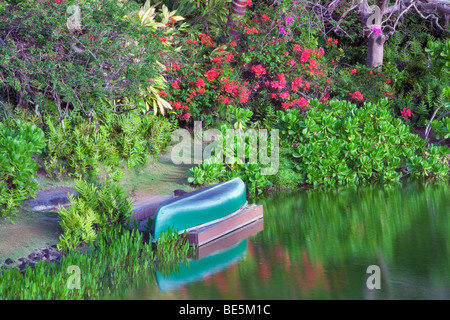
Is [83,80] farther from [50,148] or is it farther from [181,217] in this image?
[181,217]

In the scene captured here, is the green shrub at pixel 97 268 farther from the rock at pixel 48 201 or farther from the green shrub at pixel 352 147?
the green shrub at pixel 352 147

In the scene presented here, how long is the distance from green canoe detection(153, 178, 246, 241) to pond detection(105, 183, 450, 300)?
1.27 ft

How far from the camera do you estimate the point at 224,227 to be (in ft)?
28.2

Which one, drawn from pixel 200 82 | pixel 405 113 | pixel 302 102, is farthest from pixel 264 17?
pixel 405 113

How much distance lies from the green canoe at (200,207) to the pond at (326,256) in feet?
1.27

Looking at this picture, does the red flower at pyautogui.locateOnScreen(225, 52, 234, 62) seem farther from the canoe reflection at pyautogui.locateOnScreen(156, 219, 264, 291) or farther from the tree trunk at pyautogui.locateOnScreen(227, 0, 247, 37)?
the canoe reflection at pyautogui.locateOnScreen(156, 219, 264, 291)

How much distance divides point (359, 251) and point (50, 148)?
5194 millimetres

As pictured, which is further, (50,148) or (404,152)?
(404,152)

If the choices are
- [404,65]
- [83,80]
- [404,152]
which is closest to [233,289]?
[83,80]

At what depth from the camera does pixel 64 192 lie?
937 centimetres

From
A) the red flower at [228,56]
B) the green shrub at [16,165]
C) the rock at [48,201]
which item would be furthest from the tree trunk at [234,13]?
the green shrub at [16,165]

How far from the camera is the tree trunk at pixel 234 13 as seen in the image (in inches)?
550

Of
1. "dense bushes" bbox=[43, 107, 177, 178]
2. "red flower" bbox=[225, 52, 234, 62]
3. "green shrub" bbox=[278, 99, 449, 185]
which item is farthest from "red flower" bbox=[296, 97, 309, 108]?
"dense bushes" bbox=[43, 107, 177, 178]

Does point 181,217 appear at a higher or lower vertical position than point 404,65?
lower
